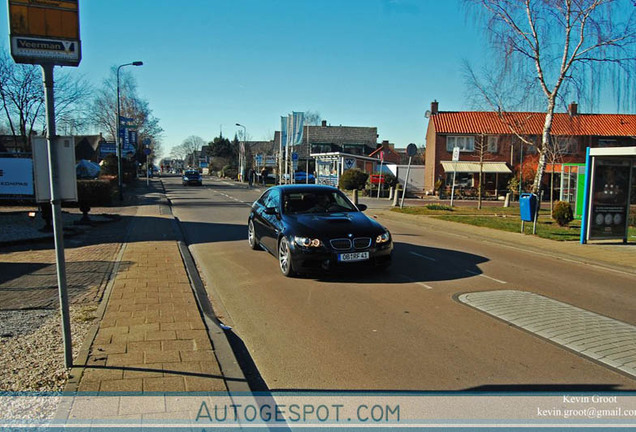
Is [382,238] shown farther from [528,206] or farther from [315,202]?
[528,206]

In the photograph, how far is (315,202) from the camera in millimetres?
9344

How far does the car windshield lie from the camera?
9094mm

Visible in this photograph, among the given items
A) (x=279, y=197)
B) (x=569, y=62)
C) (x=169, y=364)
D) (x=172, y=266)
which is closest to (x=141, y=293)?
(x=172, y=266)

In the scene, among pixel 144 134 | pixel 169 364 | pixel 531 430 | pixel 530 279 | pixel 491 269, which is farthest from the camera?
pixel 144 134

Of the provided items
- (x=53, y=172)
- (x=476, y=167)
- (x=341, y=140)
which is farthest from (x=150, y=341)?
(x=341, y=140)

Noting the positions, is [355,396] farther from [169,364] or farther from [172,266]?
[172,266]

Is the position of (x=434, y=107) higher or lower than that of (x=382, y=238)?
higher

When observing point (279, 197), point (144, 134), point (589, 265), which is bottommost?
point (589, 265)

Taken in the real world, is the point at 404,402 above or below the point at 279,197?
below

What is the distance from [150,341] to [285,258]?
362 cm

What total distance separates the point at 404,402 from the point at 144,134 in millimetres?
61996

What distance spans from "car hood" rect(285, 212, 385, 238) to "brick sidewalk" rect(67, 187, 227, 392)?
6.51ft

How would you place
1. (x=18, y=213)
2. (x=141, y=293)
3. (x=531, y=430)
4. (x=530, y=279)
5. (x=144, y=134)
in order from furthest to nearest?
(x=144, y=134), (x=18, y=213), (x=530, y=279), (x=141, y=293), (x=531, y=430)

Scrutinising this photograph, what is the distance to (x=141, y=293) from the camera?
6.72 meters
